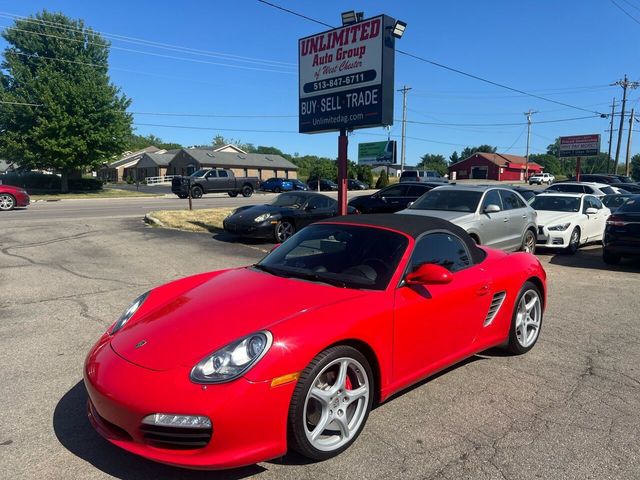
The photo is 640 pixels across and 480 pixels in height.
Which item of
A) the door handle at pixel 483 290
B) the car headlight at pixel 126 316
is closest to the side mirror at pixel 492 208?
the door handle at pixel 483 290

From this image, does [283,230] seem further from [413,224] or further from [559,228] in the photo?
[413,224]

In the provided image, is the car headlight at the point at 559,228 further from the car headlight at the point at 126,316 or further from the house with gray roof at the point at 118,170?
the house with gray roof at the point at 118,170

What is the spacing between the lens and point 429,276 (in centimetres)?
347

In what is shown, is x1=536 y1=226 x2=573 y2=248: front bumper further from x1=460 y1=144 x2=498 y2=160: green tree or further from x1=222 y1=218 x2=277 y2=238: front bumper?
x1=460 y1=144 x2=498 y2=160: green tree

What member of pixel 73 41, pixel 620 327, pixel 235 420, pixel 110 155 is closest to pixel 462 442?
pixel 235 420

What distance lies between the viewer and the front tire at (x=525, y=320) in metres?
4.66

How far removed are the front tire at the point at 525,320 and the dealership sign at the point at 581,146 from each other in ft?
176

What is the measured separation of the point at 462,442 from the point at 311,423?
103 centimetres

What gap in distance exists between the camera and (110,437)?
2734 millimetres

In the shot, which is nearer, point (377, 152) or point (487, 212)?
point (487, 212)

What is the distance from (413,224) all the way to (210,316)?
1.91m

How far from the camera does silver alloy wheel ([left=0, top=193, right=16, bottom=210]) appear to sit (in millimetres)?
20111

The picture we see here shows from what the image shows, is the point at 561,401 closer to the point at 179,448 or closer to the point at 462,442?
the point at 462,442

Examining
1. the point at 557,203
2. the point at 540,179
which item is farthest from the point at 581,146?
the point at 557,203
